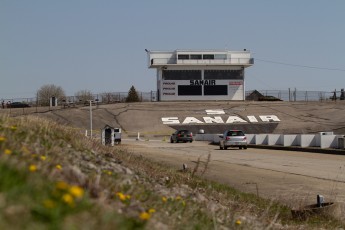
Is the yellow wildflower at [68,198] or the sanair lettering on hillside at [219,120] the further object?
the sanair lettering on hillside at [219,120]

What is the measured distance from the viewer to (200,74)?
8888 centimetres

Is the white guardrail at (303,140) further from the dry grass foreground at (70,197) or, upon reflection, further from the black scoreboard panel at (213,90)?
the black scoreboard panel at (213,90)

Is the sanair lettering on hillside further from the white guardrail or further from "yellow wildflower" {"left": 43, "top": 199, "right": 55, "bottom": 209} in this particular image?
"yellow wildflower" {"left": 43, "top": 199, "right": 55, "bottom": 209}

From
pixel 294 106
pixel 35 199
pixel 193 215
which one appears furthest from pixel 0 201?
pixel 294 106

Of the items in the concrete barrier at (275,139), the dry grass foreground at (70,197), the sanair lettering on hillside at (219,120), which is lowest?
the concrete barrier at (275,139)

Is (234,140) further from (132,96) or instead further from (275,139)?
(132,96)

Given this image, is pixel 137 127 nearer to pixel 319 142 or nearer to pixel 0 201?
pixel 319 142

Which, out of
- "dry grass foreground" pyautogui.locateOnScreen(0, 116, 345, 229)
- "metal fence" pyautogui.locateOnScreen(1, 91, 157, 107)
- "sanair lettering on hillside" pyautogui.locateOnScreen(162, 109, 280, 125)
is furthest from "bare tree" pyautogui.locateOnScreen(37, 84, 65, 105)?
"dry grass foreground" pyautogui.locateOnScreen(0, 116, 345, 229)

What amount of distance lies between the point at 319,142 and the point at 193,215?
3089 centimetres

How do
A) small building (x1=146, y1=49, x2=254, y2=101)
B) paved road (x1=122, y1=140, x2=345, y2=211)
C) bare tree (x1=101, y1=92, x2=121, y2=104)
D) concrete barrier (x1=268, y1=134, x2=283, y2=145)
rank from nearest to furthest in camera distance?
paved road (x1=122, y1=140, x2=345, y2=211) → concrete barrier (x1=268, y1=134, x2=283, y2=145) → small building (x1=146, y1=49, x2=254, y2=101) → bare tree (x1=101, y1=92, x2=121, y2=104)

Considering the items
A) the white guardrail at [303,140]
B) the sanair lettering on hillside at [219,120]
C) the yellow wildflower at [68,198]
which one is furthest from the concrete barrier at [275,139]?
the yellow wildflower at [68,198]

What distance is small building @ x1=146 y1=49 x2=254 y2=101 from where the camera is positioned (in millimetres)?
88812

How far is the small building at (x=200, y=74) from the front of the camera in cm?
8881

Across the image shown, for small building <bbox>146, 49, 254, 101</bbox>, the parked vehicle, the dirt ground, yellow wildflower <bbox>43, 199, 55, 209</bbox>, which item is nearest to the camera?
yellow wildflower <bbox>43, 199, 55, 209</bbox>
